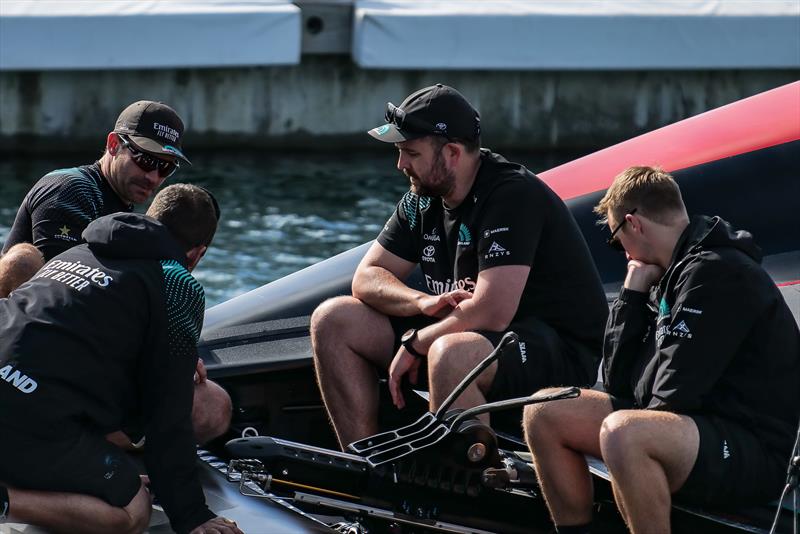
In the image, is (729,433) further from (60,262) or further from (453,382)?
(60,262)

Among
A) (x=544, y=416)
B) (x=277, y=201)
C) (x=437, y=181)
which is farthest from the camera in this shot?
(x=277, y=201)

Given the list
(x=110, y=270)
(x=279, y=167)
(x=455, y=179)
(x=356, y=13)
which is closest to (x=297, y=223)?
(x=279, y=167)

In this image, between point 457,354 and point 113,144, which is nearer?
point 457,354

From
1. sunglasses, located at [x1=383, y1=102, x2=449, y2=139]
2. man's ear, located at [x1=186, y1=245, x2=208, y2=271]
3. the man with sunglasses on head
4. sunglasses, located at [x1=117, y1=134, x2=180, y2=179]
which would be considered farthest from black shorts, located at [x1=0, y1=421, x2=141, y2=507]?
sunglasses, located at [x1=383, y1=102, x2=449, y2=139]

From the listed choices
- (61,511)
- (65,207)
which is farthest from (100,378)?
(65,207)

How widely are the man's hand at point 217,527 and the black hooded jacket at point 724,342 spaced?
1011 millimetres

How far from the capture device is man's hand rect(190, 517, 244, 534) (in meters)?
2.99

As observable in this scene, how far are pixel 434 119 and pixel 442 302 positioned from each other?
51 centimetres

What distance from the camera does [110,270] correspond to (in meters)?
2.99

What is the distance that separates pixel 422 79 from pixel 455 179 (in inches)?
349

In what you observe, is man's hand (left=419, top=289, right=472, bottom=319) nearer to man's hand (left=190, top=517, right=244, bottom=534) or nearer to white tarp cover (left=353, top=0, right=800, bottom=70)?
man's hand (left=190, top=517, right=244, bottom=534)

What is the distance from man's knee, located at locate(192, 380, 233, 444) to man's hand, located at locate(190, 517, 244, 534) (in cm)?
70

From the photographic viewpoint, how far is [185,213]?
3119mm

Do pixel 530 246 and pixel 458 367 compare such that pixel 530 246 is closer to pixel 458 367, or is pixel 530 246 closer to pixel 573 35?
pixel 458 367
